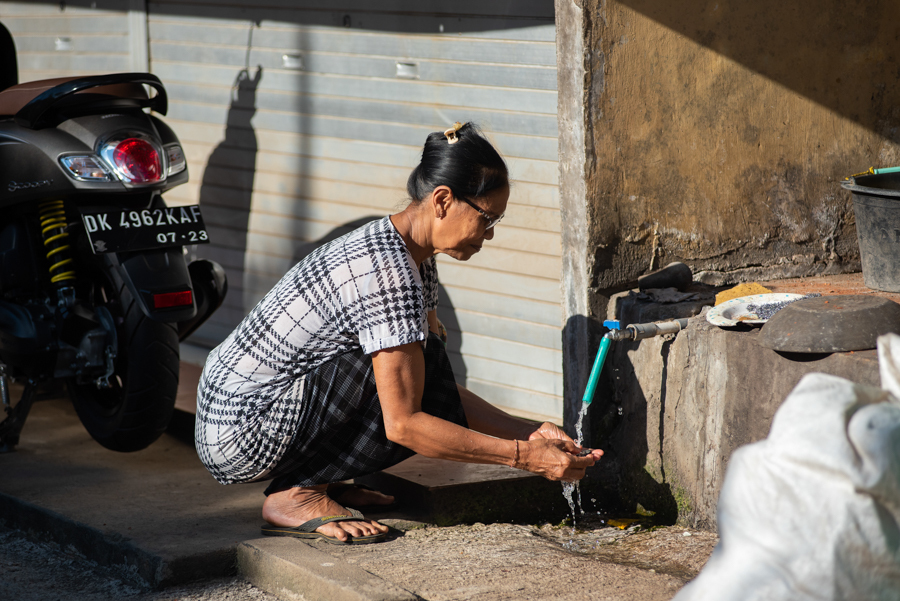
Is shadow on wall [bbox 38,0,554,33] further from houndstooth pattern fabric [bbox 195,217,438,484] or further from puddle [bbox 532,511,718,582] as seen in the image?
puddle [bbox 532,511,718,582]

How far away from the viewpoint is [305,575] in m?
2.52

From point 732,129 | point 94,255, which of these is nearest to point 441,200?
point 732,129

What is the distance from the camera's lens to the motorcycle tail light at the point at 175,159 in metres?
3.76

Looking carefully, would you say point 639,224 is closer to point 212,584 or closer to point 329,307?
point 329,307

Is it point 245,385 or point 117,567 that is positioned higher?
point 245,385

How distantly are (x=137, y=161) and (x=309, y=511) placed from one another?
1.54 metres

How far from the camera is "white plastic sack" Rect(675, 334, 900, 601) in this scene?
4.90 ft

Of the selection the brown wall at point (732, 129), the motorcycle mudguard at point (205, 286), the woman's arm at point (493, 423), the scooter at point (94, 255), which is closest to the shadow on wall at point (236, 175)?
the motorcycle mudguard at point (205, 286)

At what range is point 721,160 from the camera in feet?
11.5

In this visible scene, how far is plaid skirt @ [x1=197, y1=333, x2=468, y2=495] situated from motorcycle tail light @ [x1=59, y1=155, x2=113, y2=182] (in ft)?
3.79

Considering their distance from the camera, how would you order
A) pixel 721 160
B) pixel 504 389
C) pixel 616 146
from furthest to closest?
1. pixel 504 389
2. pixel 721 160
3. pixel 616 146

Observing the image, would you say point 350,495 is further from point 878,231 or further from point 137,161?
point 878,231

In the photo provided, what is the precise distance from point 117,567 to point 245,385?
0.70 m

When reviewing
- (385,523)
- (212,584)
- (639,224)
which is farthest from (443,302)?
(212,584)
